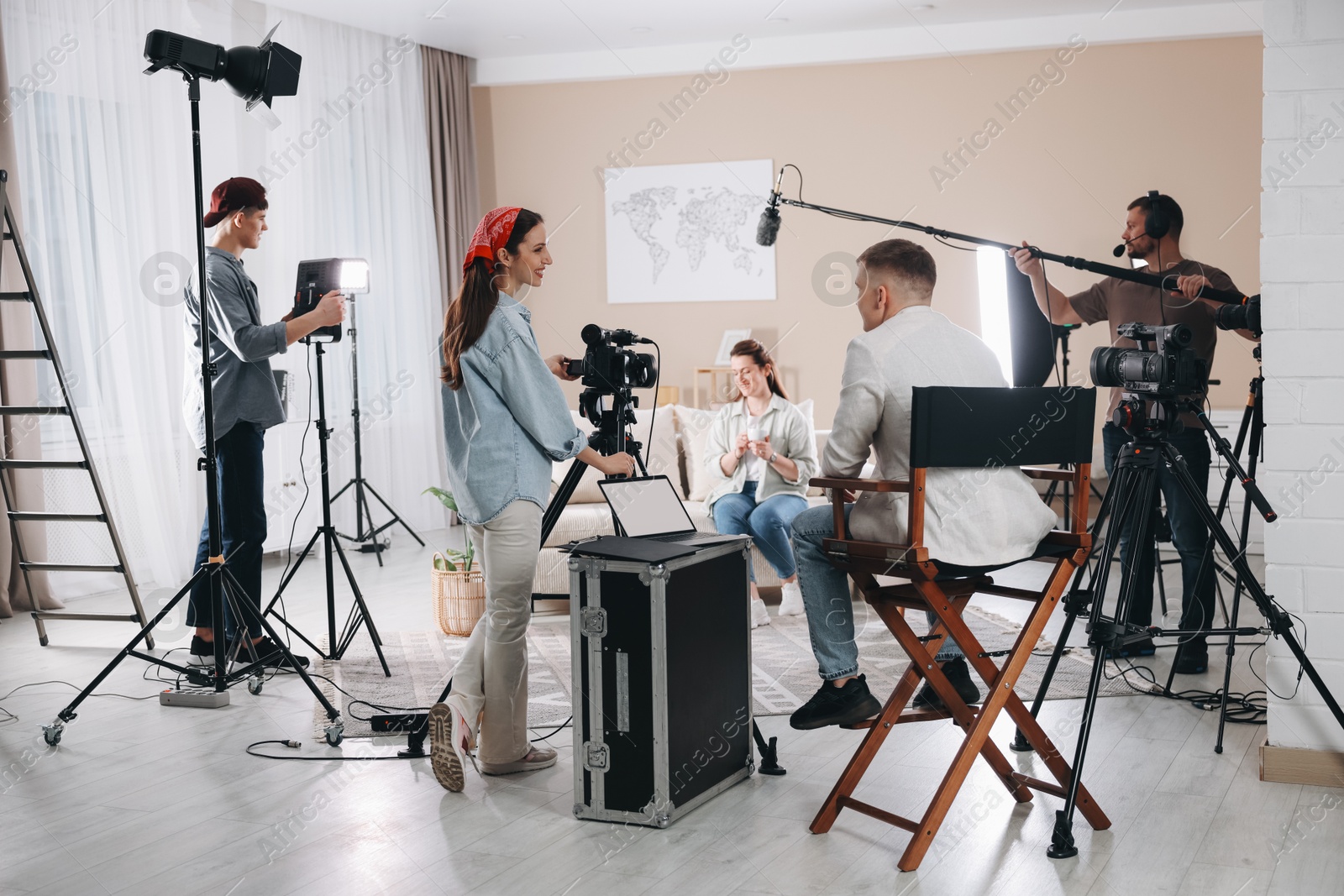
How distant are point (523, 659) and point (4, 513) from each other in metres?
2.96

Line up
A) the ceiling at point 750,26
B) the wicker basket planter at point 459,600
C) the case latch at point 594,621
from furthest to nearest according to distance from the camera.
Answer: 1. the ceiling at point 750,26
2. the wicker basket planter at point 459,600
3. the case latch at point 594,621

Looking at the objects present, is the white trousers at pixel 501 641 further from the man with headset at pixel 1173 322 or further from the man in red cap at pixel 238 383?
the man with headset at pixel 1173 322

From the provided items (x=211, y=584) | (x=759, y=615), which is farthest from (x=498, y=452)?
(x=759, y=615)

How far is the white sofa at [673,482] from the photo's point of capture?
4504 millimetres

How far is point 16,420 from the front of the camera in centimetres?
459

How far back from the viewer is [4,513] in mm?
4539

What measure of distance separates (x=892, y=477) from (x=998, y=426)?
0.28m

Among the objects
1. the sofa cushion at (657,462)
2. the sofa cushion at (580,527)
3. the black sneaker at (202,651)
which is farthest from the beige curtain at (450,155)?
the black sneaker at (202,651)

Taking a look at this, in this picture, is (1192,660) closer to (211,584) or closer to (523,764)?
(523,764)

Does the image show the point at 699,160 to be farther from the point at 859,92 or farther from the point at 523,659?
the point at 523,659

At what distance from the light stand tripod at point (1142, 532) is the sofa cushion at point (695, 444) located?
2.44m

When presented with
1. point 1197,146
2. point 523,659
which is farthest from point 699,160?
point 523,659

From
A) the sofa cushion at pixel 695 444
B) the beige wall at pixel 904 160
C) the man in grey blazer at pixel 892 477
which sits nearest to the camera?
the man in grey blazer at pixel 892 477

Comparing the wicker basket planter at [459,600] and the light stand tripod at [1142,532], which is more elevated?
the light stand tripod at [1142,532]
